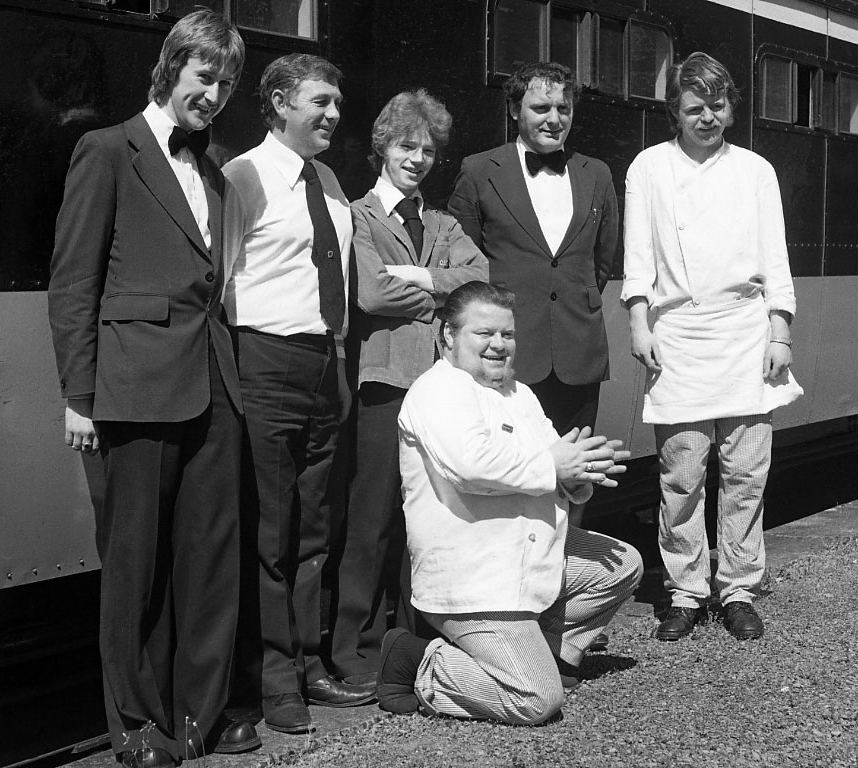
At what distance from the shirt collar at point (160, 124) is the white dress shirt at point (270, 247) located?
0.83 feet

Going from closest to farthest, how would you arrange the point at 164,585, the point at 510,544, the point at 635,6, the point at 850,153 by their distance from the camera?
the point at 164,585 → the point at 510,544 → the point at 635,6 → the point at 850,153

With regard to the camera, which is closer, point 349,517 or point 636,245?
point 349,517

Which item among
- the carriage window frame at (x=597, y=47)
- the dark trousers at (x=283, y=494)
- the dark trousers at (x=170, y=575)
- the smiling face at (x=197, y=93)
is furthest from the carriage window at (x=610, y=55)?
the dark trousers at (x=170, y=575)

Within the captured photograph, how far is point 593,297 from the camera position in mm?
4582

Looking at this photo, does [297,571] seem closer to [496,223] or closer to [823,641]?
[496,223]

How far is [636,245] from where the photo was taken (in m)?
4.65

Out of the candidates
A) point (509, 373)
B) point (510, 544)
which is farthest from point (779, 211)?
point (510, 544)

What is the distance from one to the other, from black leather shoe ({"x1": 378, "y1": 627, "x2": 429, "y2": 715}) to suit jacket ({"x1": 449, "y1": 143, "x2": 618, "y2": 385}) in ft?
3.45

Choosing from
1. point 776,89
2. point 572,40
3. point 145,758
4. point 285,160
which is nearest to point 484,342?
point 285,160

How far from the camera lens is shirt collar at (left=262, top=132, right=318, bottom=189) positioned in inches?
151

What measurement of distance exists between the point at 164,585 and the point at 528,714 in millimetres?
1093

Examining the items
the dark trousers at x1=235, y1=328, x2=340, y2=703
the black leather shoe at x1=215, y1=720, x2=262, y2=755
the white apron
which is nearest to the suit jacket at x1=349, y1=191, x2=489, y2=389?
the dark trousers at x1=235, y1=328, x2=340, y2=703

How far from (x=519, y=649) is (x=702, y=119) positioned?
79.5 inches

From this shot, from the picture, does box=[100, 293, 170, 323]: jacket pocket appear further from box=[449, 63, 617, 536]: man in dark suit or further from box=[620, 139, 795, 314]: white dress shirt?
box=[620, 139, 795, 314]: white dress shirt
